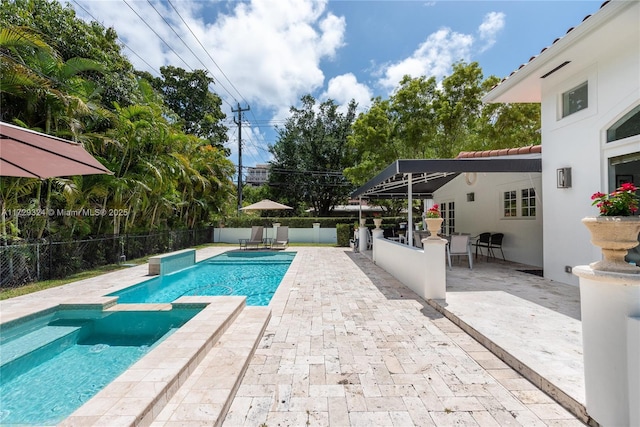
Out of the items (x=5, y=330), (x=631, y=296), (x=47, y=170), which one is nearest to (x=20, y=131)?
(x=47, y=170)

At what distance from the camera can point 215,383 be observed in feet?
10.5

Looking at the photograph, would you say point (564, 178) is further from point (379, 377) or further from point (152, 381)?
point (152, 381)

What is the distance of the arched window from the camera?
5.62 metres

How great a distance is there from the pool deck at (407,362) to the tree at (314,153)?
23.7 metres

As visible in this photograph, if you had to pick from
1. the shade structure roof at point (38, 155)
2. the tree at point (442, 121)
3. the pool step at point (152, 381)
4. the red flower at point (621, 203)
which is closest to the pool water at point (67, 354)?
the pool step at point (152, 381)

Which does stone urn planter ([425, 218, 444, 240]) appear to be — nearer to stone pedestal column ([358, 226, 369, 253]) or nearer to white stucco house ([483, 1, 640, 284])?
white stucco house ([483, 1, 640, 284])

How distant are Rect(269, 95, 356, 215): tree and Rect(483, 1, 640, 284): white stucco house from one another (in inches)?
865

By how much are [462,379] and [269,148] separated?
31196 mm

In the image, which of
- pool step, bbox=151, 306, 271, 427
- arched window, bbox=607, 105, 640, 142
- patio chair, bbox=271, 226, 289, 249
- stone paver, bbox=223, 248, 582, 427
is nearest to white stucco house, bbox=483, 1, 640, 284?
arched window, bbox=607, 105, 640, 142

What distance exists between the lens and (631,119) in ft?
18.8

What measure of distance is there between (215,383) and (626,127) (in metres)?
8.56

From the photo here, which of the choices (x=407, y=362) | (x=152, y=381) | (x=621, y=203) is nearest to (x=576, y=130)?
(x=621, y=203)

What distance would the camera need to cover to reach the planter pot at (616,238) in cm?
239

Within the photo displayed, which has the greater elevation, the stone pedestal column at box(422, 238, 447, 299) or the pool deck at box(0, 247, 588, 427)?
the stone pedestal column at box(422, 238, 447, 299)
